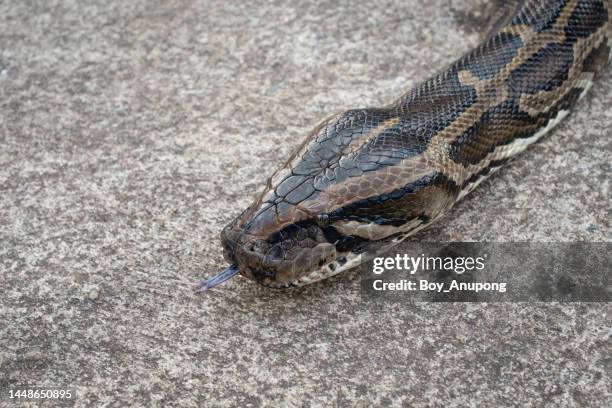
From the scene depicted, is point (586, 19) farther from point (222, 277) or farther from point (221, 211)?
point (222, 277)

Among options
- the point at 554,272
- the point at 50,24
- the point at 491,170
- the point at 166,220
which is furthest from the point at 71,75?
the point at 554,272

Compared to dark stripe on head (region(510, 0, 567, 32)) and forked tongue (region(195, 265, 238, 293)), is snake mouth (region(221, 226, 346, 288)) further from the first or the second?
dark stripe on head (region(510, 0, 567, 32))

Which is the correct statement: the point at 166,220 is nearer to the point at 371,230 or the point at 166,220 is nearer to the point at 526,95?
the point at 371,230

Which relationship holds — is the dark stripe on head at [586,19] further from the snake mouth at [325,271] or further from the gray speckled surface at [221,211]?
the snake mouth at [325,271]

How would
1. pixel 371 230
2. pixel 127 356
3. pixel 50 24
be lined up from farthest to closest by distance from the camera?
pixel 50 24, pixel 371 230, pixel 127 356

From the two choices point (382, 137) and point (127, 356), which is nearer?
point (127, 356)

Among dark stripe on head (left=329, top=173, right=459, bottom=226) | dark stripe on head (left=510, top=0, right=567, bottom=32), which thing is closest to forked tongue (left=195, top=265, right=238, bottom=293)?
dark stripe on head (left=329, top=173, right=459, bottom=226)

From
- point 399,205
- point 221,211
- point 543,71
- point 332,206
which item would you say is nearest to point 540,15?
point 543,71
